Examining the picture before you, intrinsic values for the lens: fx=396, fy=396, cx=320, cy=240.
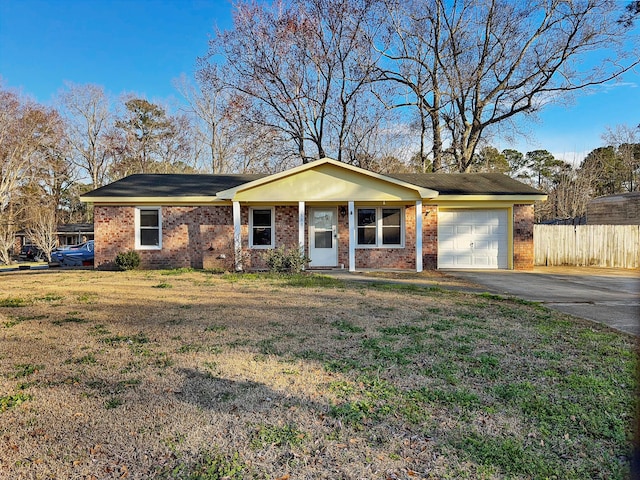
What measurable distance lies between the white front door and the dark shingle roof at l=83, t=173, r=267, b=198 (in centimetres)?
354

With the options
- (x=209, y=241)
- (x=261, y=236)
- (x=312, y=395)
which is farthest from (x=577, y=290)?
(x=209, y=241)

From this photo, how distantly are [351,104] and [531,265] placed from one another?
48.7 ft

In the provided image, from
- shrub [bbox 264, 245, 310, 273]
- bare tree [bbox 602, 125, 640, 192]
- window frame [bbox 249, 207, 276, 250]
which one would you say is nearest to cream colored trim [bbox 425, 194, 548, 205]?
shrub [bbox 264, 245, 310, 273]

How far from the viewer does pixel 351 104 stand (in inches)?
955

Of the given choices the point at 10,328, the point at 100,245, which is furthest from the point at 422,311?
the point at 100,245

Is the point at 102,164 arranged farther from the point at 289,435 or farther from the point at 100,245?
the point at 289,435

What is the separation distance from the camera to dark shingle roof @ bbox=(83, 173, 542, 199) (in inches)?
547

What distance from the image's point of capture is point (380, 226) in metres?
14.2

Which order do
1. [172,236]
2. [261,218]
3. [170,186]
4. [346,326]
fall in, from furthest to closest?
[170,186] → [261,218] → [172,236] → [346,326]

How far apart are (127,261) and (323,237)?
6670 millimetres

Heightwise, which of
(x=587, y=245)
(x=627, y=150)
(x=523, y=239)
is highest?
(x=627, y=150)

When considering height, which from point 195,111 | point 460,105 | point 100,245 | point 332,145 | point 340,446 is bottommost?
point 340,446

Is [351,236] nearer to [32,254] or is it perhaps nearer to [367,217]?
[367,217]

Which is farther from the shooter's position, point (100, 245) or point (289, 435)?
point (100, 245)
